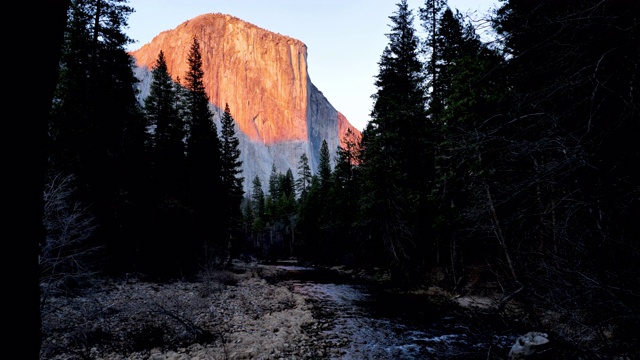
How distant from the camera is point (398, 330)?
10.8 meters

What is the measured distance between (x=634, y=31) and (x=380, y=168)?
15.9 metres

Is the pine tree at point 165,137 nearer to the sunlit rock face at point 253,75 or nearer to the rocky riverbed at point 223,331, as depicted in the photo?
the rocky riverbed at point 223,331

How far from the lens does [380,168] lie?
18.4 meters

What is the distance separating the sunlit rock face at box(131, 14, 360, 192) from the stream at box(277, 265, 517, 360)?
11665cm

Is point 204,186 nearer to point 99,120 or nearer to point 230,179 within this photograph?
point 230,179

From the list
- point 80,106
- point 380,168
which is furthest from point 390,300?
point 80,106

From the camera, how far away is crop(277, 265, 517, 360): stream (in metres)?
8.62

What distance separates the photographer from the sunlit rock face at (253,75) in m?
139

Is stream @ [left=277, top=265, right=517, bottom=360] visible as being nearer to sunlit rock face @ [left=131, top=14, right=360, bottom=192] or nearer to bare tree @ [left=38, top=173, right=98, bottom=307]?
bare tree @ [left=38, top=173, right=98, bottom=307]

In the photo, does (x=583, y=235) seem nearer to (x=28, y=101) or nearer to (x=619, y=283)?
(x=619, y=283)

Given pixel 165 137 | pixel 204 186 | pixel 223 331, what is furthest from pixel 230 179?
pixel 223 331

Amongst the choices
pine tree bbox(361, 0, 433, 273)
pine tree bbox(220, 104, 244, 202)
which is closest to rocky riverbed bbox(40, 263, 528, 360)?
pine tree bbox(361, 0, 433, 273)

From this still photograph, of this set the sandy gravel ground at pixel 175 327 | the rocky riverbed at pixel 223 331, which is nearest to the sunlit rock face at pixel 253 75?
the sandy gravel ground at pixel 175 327

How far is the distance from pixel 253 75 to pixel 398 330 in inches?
6047
